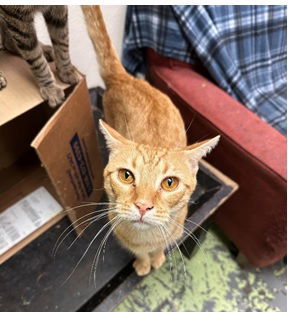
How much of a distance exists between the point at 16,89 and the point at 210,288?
1.21 meters

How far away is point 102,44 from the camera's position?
0.99 metres

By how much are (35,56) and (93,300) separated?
31.8 inches

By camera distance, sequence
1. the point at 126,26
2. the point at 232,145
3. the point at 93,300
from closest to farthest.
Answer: the point at 93,300
the point at 232,145
the point at 126,26

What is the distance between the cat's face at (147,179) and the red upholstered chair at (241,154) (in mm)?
394

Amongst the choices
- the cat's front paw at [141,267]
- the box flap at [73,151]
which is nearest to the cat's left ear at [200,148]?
the box flap at [73,151]

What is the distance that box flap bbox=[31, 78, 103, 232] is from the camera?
735 millimetres

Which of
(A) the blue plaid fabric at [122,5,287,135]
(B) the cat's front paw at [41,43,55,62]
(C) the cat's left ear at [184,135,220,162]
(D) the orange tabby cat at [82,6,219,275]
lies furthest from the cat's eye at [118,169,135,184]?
(A) the blue plaid fabric at [122,5,287,135]

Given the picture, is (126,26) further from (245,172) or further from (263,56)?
(245,172)

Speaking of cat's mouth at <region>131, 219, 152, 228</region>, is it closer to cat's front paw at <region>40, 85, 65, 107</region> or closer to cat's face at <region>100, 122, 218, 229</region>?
cat's face at <region>100, 122, 218, 229</region>

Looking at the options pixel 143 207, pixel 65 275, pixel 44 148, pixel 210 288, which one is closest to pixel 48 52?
pixel 44 148

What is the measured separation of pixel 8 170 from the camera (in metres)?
1.18

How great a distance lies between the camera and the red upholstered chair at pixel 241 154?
1.04 m

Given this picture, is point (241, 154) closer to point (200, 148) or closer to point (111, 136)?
point (200, 148)
